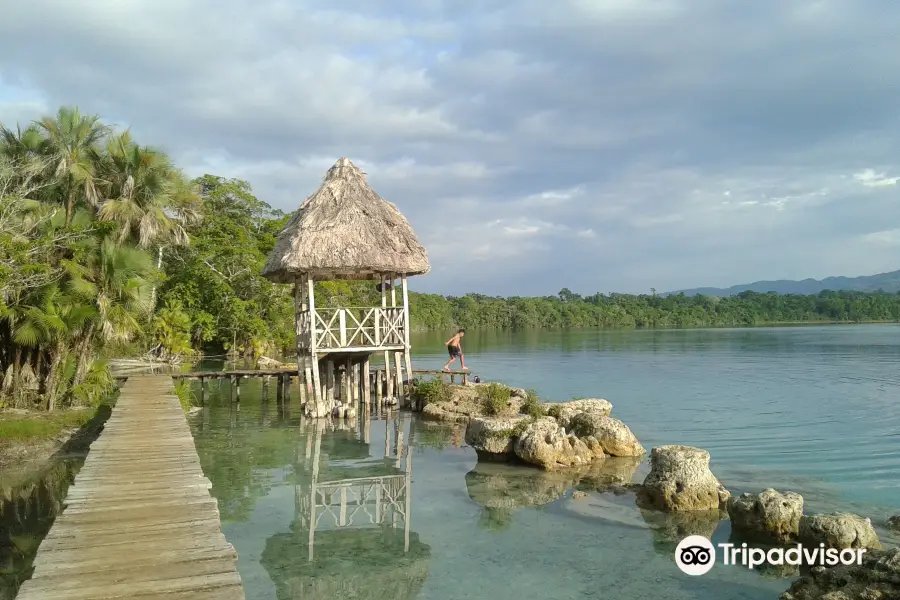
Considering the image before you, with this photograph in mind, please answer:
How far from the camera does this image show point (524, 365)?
36625 mm

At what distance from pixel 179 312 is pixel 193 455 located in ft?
79.5

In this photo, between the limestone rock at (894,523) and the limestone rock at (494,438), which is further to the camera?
the limestone rock at (494,438)

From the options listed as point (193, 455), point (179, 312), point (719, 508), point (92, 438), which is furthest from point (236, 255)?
point (719, 508)

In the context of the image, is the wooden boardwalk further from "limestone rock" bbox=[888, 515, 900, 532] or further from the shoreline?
"limestone rock" bbox=[888, 515, 900, 532]

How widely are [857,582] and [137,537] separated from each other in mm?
6183

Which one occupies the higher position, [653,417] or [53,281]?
[53,281]

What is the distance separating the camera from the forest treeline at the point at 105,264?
13.3 m

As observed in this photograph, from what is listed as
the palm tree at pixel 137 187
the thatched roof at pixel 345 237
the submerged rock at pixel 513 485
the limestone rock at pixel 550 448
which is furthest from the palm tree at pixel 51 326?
the limestone rock at pixel 550 448

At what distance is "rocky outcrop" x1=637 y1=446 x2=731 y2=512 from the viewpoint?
9.61 metres

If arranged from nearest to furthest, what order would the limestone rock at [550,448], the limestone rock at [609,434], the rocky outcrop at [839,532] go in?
the rocky outcrop at [839,532], the limestone rock at [550,448], the limestone rock at [609,434]

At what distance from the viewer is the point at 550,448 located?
12.2m

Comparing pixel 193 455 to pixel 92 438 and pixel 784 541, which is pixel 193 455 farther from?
pixel 784 541

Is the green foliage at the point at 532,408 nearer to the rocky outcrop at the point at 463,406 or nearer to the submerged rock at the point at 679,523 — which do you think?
the rocky outcrop at the point at 463,406

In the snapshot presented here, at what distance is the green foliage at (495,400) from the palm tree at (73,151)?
10.8 m
